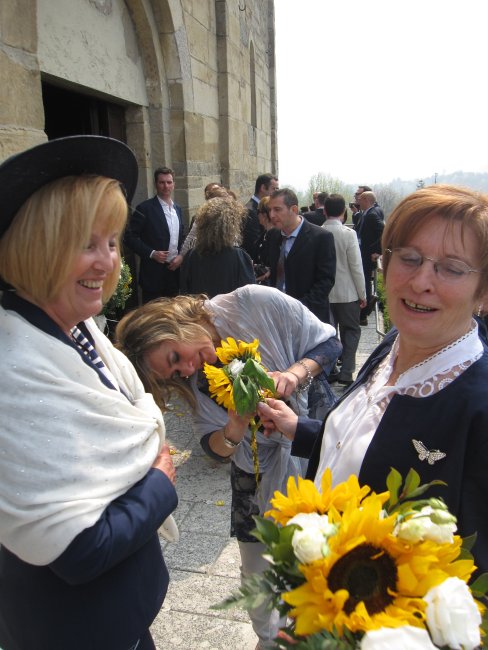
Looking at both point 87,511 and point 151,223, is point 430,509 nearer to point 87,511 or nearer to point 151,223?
point 87,511

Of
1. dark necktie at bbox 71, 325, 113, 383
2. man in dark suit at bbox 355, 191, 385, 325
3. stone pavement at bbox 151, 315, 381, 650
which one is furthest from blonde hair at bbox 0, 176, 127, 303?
man in dark suit at bbox 355, 191, 385, 325

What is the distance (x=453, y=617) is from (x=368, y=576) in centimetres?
16

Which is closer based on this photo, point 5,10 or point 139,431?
point 139,431

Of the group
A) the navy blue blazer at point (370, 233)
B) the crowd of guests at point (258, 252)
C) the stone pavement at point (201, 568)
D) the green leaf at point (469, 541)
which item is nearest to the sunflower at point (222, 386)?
the green leaf at point (469, 541)

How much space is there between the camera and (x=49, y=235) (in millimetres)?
1240

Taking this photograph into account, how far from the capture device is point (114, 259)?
56.2 inches

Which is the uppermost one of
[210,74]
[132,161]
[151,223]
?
[210,74]

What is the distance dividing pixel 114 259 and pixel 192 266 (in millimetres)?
3225

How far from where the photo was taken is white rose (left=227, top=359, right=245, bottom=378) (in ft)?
6.18

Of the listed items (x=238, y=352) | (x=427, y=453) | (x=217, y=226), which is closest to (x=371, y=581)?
(x=427, y=453)

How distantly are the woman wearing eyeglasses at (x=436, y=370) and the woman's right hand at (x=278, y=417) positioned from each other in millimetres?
444

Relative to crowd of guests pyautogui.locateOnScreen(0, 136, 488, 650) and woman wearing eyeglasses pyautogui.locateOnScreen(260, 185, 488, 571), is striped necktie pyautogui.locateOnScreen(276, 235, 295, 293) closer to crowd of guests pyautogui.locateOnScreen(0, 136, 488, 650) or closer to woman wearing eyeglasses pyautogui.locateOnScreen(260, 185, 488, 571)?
crowd of guests pyautogui.locateOnScreen(0, 136, 488, 650)

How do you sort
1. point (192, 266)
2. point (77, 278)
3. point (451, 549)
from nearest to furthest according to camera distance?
point (451, 549) < point (77, 278) < point (192, 266)

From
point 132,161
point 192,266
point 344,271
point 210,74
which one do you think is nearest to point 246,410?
point 132,161
